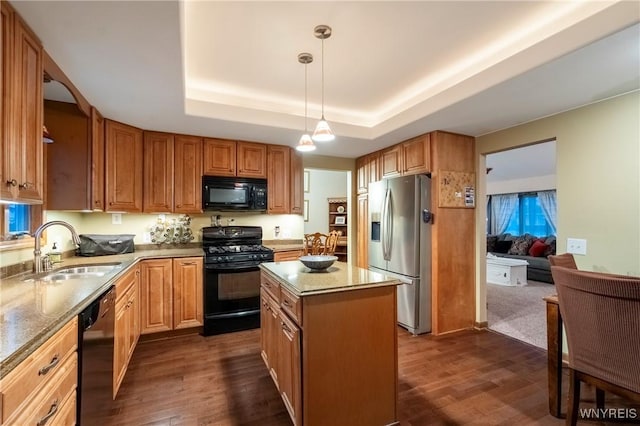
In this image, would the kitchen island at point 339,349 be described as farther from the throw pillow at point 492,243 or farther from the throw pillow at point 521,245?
the throw pillow at point 492,243

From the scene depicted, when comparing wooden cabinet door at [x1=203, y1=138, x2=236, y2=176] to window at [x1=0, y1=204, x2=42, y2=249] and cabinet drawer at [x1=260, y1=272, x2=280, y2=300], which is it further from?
cabinet drawer at [x1=260, y1=272, x2=280, y2=300]

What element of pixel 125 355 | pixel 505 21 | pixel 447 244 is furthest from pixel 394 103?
pixel 125 355

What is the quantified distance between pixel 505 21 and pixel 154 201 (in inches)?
145

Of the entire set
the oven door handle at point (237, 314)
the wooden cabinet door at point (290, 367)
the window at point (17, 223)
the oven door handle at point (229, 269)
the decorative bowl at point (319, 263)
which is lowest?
the oven door handle at point (237, 314)

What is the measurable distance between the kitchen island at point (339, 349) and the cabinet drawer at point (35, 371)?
1.06m

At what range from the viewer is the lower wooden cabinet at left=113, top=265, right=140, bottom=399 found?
7.14 feet

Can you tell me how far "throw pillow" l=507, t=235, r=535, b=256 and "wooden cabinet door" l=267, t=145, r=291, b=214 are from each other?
227 inches

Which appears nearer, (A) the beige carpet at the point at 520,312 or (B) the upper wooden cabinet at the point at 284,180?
(A) the beige carpet at the point at 520,312

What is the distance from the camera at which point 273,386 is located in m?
2.37

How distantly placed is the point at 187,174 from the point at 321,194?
390 cm

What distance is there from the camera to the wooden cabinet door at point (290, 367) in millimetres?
1714

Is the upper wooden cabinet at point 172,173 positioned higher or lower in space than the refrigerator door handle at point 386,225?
higher

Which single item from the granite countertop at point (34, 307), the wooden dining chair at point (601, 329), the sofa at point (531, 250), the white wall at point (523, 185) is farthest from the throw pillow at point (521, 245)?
the granite countertop at point (34, 307)

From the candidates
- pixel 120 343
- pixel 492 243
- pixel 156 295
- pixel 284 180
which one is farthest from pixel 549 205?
pixel 120 343
